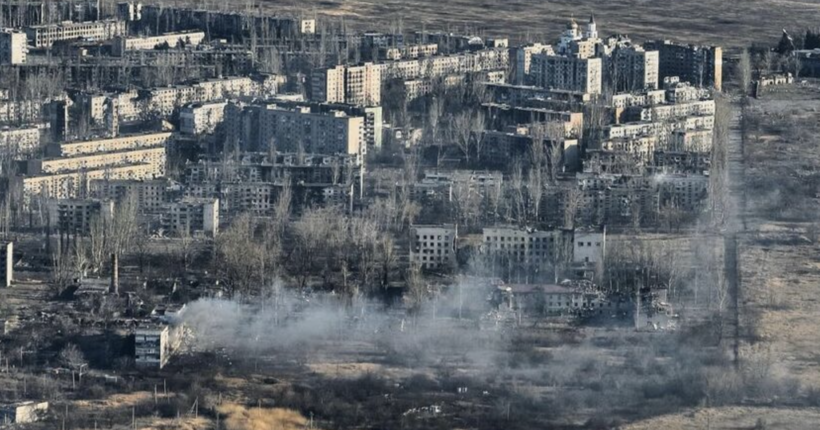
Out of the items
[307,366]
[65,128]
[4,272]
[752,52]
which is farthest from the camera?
[752,52]

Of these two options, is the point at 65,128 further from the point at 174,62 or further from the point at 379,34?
the point at 379,34

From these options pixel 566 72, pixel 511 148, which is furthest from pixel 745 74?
pixel 511 148

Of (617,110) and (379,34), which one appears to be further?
(379,34)

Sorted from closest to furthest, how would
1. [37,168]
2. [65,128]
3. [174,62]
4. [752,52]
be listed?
[37,168], [65,128], [174,62], [752,52]

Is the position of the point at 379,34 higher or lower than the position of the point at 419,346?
higher

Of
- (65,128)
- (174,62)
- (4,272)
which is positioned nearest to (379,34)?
(174,62)

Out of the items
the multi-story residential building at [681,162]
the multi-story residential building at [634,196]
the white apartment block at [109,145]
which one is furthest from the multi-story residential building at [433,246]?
the white apartment block at [109,145]

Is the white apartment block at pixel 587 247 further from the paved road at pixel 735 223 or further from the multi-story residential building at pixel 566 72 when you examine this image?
the multi-story residential building at pixel 566 72
